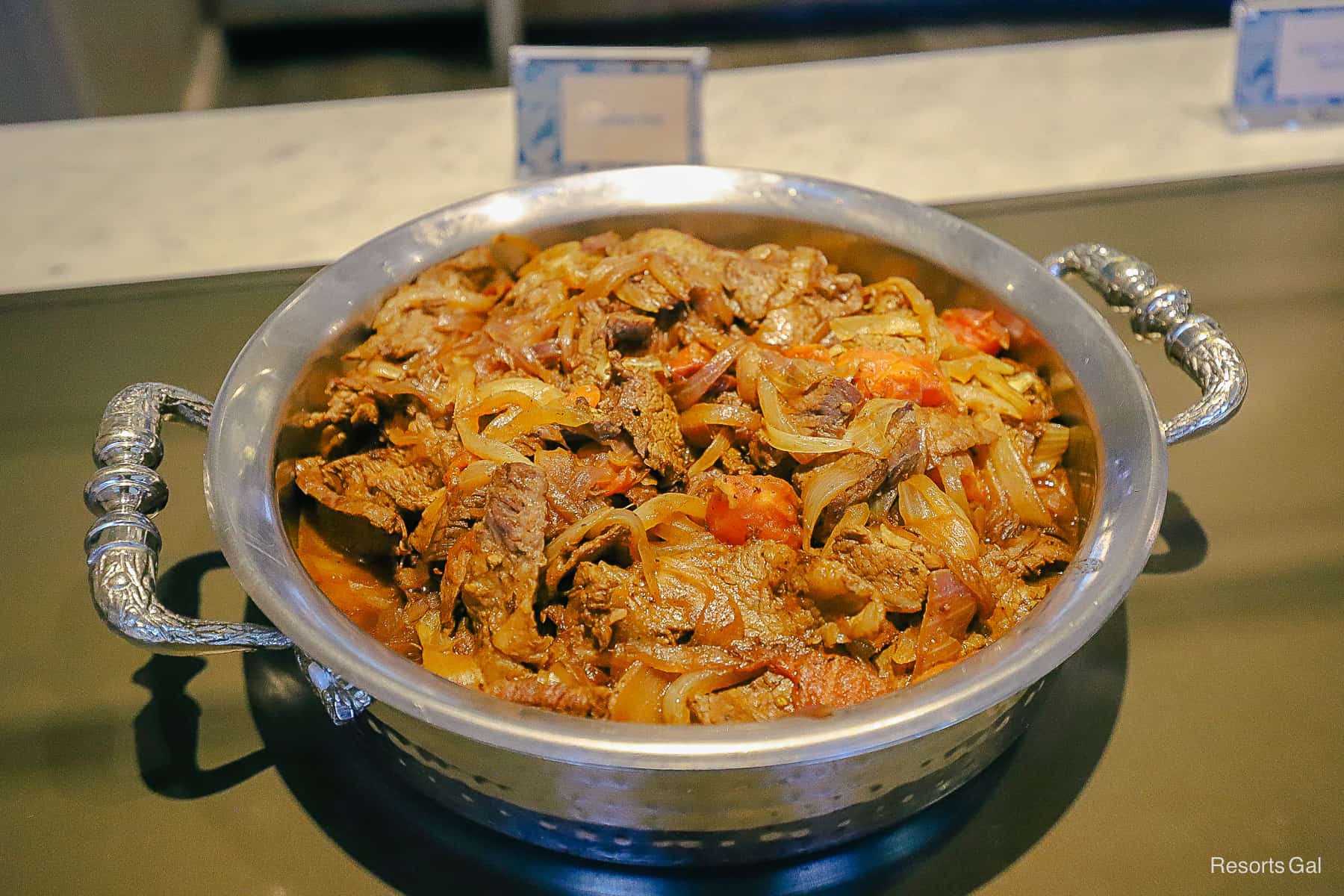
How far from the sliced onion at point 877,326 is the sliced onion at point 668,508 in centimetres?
52

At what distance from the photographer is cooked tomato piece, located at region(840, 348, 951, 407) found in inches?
71.6

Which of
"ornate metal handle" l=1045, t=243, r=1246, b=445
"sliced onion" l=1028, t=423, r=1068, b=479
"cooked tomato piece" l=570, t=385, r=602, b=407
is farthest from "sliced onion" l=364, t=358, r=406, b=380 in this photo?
"ornate metal handle" l=1045, t=243, r=1246, b=445

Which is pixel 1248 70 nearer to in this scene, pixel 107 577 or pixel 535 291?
pixel 535 291

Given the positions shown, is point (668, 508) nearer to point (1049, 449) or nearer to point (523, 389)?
point (523, 389)

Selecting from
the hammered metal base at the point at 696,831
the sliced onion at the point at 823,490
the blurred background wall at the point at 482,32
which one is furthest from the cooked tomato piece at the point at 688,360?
the blurred background wall at the point at 482,32

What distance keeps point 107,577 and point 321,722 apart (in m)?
0.46

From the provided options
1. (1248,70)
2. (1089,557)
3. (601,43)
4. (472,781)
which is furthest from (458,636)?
(601,43)

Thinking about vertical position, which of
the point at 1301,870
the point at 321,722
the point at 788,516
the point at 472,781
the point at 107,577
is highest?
the point at 107,577

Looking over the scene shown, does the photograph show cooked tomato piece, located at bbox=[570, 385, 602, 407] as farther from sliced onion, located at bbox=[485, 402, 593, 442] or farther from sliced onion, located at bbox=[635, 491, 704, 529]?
sliced onion, located at bbox=[635, 491, 704, 529]

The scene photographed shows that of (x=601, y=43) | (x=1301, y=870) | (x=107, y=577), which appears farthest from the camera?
(x=601, y=43)

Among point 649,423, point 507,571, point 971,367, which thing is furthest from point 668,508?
point 971,367

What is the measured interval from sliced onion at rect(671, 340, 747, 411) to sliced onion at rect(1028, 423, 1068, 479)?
1.76 feet

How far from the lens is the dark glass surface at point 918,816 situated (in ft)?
5.04

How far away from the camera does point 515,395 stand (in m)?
1.76
